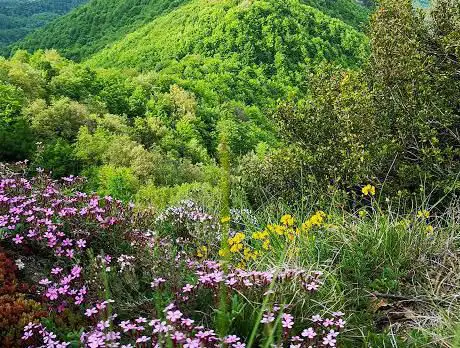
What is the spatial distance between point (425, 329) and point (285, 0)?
83.5m

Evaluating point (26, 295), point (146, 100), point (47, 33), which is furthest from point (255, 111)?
point (47, 33)

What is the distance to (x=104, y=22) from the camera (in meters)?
108

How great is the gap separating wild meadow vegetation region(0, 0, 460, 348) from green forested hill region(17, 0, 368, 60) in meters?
79.8

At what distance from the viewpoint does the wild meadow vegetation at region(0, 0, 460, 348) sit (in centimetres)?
271

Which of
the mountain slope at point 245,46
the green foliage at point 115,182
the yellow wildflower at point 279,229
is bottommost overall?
the mountain slope at point 245,46

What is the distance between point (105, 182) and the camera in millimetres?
10891

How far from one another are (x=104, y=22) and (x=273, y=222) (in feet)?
365

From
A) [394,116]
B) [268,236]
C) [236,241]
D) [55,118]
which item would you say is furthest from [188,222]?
[55,118]

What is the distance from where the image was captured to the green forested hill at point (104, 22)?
302 ft

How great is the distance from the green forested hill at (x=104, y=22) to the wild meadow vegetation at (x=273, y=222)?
262 feet

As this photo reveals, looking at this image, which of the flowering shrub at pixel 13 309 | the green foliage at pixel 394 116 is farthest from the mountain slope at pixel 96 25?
the flowering shrub at pixel 13 309

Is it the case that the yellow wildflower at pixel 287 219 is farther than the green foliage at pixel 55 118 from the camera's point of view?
No

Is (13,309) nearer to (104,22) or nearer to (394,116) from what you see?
(394,116)

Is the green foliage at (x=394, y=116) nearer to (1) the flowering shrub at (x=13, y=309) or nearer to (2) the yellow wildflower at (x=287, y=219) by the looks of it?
(2) the yellow wildflower at (x=287, y=219)
